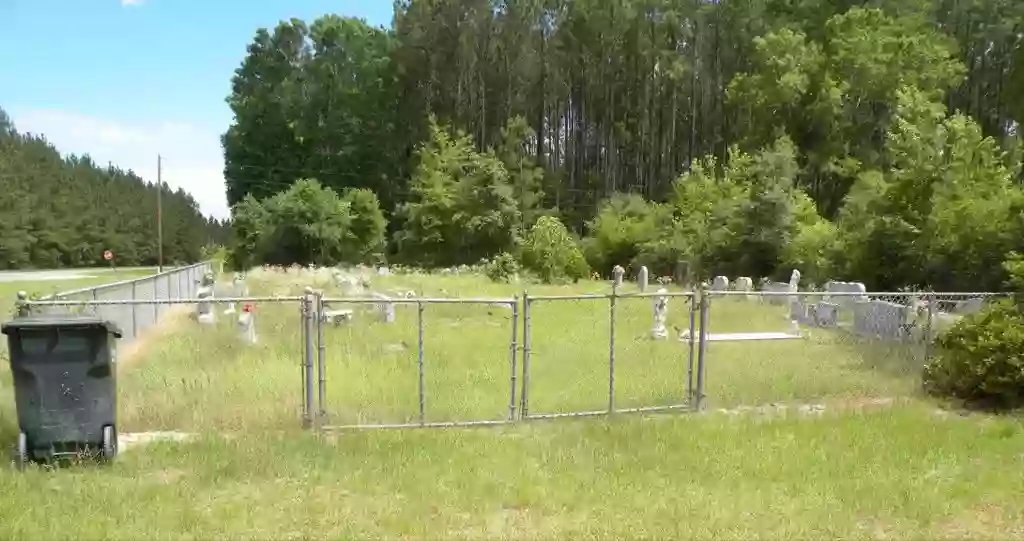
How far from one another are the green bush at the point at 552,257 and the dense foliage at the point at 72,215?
52516 mm

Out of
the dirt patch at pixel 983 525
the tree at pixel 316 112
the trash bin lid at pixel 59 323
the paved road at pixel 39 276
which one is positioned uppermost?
the tree at pixel 316 112

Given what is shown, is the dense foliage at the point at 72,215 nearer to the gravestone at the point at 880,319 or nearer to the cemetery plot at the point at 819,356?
the cemetery plot at the point at 819,356

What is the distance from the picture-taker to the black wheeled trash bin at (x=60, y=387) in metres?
6.80

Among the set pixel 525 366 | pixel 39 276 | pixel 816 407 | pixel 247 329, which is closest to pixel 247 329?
pixel 247 329

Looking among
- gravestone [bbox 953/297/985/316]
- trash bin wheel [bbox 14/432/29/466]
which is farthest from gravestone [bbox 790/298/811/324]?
trash bin wheel [bbox 14/432/29/466]

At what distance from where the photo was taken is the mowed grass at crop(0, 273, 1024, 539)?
5723 mm

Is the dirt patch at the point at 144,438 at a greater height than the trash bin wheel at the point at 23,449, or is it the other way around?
the trash bin wheel at the point at 23,449

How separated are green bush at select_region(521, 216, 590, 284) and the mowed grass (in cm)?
2362

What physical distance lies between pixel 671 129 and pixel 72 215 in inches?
2371

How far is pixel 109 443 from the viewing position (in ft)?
22.6

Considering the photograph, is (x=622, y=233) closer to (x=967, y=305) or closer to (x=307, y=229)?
(x=307, y=229)

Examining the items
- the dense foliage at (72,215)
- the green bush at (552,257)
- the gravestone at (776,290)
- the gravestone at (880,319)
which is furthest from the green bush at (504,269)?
the dense foliage at (72,215)

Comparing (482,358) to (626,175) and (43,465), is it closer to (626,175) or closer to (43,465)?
(43,465)

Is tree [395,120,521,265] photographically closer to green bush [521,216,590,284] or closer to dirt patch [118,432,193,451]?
green bush [521,216,590,284]
